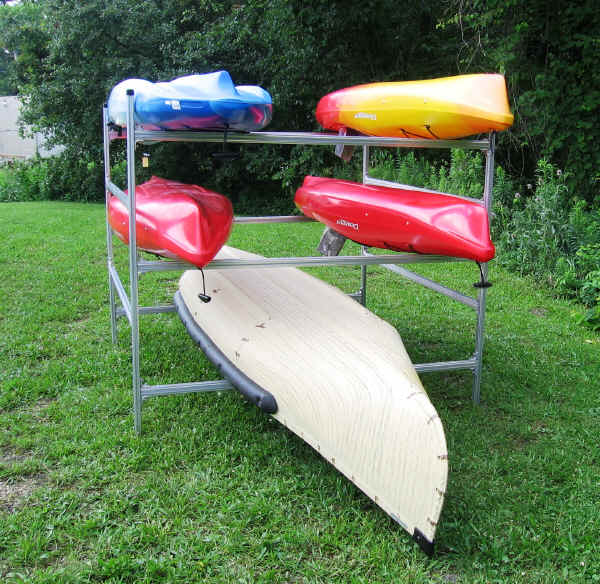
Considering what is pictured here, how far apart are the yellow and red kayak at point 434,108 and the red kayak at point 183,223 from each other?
0.99 m

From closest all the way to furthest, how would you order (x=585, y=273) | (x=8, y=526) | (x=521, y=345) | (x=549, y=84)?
(x=8, y=526) < (x=521, y=345) < (x=585, y=273) < (x=549, y=84)

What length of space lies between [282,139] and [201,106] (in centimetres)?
46

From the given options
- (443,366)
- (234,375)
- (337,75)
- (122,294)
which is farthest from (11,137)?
(443,366)

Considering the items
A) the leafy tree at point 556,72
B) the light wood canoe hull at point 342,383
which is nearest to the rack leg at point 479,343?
the light wood canoe hull at point 342,383

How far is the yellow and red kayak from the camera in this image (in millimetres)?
3080

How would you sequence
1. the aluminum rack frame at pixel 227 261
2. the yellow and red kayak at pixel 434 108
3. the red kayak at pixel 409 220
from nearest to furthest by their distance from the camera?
the aluminum rack frame at pixel 227 261
the red kayak at pixel 409 220
the yellow and red kayak at pixel 434 108

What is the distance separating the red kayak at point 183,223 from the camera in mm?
2803

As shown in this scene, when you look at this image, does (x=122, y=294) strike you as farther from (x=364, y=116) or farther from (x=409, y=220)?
(x=364, y=116)

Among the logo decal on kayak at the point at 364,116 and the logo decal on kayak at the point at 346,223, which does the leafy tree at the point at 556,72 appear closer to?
the logo decal on kayak at the point at 364,116

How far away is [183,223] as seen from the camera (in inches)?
115

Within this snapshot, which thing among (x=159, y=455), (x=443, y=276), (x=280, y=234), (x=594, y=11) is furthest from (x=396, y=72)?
(x=159, y=455)

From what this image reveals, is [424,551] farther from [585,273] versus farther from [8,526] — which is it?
[585,273]

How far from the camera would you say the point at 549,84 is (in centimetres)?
650

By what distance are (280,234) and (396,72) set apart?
3892 mm
